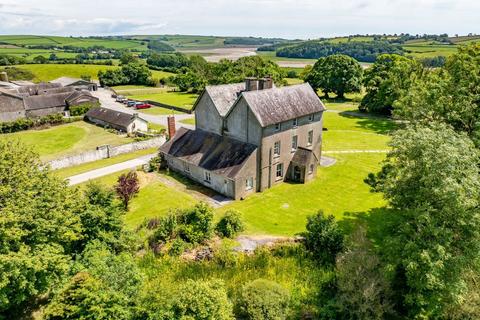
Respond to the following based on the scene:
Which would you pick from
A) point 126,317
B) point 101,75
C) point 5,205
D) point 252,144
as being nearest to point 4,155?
point 5,205

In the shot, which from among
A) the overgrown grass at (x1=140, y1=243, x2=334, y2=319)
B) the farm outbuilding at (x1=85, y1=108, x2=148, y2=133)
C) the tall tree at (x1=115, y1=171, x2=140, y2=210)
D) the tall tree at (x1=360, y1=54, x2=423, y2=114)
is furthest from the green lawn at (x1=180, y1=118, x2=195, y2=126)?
the overgrown grass at (x1=140, y1=243, x2=334, y2=319)

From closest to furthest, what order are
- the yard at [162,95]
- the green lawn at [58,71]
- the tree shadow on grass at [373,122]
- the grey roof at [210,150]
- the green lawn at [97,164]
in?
the grey roof at [210,150], the green lawn at [97,164], the tree shadow on grass at [373,122], the yard at [162,95], the green lawn at [58,71]

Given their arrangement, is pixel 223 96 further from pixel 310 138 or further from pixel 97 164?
pixel 97 164

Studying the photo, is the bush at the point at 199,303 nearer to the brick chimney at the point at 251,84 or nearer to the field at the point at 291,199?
the field at the point at 291,199

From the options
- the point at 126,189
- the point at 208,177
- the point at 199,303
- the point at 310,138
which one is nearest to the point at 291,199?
the point at 208,177

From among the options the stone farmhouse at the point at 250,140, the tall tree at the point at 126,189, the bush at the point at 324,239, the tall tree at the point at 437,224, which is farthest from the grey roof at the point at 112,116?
the tall tree at the point at 437,224

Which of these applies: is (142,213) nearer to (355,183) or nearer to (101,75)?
(355,183)
